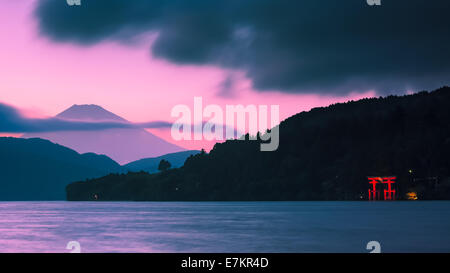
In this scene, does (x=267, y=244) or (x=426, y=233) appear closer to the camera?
(x=267, y=244)

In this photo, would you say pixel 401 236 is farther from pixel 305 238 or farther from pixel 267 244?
pixel 267 244

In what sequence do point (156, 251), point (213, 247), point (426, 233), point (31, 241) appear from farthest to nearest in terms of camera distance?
1. point (426, 233)
2. point (31, 241)
3. point (213, 247)
4. point (156, 251)

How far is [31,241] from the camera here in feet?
198
